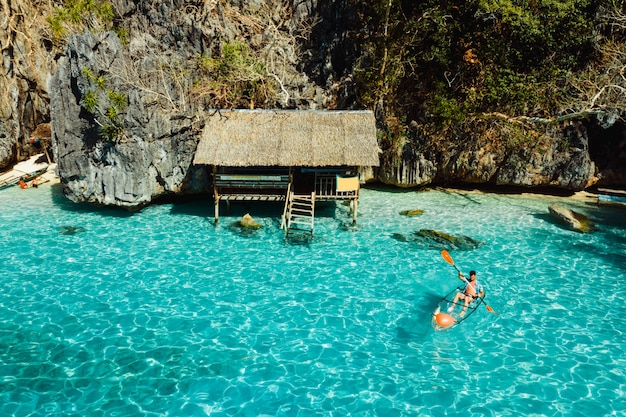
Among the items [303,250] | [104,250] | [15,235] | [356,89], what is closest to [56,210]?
[15,235]

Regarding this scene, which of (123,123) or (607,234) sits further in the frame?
(123,123)

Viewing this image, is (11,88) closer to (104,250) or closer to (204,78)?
(204,78)

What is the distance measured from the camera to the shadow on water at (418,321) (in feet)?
41.5

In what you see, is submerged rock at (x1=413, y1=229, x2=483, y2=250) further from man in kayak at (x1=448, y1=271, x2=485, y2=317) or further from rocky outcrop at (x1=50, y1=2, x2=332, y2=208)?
rocky outcrop at (x1=50, y1=2, x2=332, y2=208)

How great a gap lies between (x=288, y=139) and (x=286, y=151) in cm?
77

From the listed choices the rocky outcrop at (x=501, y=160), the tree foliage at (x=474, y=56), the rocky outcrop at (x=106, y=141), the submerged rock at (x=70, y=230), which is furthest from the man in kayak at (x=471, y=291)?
the submerged rock at (x=70, y=230)

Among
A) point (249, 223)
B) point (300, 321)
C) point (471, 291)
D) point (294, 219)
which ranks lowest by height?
point (300, 321)

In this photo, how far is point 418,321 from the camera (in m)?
13.3

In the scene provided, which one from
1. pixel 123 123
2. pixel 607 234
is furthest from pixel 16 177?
pixel 607 234

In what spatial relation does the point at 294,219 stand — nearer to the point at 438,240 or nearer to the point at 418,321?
the point at 438,240

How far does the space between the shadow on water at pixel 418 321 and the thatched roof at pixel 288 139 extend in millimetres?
7315

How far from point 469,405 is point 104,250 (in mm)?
14837

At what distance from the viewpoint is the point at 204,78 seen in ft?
84.8

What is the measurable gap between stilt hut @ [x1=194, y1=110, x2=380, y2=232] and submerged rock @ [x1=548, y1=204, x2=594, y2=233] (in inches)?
392
